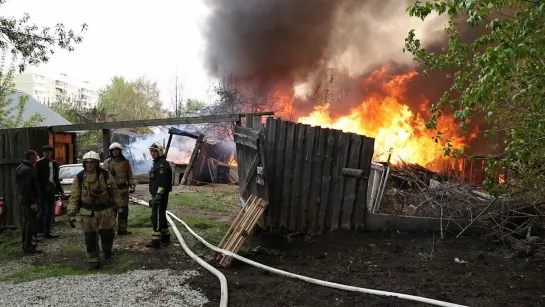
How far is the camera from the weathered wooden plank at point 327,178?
623 cm

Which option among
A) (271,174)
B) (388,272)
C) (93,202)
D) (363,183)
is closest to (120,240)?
(93,202)

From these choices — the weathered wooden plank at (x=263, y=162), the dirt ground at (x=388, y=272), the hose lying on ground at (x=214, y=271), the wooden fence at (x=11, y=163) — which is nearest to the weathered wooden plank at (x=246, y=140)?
the weathered wooden plank at (x=263, y=162)

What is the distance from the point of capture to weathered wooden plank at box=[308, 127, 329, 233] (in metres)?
6.28

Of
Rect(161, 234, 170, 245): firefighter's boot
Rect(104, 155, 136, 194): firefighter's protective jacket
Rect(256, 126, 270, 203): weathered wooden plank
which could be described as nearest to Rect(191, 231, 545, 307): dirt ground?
Rect(256, 126, 270, 203): weathered wooden plank

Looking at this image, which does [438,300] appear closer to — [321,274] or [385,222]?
[321,274]

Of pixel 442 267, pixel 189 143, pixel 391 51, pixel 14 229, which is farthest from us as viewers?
pixel 189 143

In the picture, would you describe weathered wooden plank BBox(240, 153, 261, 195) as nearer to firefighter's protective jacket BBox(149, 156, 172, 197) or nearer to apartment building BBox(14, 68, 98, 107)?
firefighter's protective jacket BBox(149, 156, 172, 197)

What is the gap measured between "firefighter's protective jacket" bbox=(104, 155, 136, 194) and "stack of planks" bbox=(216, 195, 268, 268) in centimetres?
245

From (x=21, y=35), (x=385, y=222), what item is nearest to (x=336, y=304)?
(x=385, y=222)

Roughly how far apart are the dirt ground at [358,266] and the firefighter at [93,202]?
462mm

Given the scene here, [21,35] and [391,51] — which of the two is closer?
[21,35]

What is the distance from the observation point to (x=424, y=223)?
608 centimetres

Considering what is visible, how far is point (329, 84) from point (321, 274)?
49.9 ft

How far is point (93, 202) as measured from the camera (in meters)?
5.62
